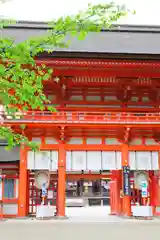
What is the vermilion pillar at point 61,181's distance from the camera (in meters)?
17.7

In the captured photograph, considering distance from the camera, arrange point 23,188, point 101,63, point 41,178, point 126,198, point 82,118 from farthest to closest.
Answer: point 82,118 → point 41,178 → point 126,198 → point 23,188 → point 101,63

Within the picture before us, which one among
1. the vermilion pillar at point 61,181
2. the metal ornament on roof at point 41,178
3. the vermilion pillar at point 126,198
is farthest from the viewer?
the metal ornament on roof at point 41,178

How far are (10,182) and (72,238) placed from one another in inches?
362

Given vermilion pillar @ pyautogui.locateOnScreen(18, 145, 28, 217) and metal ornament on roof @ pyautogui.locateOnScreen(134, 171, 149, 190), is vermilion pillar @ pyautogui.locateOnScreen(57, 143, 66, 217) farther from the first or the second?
metal ornament on roof @ pyautogui.locateOnScreen(134, 171, 149, 190)

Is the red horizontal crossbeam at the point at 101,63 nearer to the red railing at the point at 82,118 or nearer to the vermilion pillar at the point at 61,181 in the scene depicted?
the red railing at the point at 82,118

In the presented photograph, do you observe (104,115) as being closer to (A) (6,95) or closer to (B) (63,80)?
(B) (63,80)

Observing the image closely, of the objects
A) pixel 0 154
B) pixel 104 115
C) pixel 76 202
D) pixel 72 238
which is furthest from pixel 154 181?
pixel 76 202

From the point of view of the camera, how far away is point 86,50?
1812 cm

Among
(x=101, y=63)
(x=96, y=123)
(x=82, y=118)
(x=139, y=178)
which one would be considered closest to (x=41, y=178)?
(x=82, y=118)

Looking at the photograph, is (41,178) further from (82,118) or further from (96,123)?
(96,123)

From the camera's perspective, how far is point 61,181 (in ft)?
58.5

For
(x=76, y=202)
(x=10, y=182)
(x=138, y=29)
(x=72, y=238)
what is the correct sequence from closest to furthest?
(x=72, y=238), (x=10, y=182), (x=138, y=29), (x=76, y=202)

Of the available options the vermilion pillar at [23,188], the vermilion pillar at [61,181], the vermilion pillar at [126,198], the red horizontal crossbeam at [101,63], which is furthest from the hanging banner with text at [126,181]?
the red horizontal crossbeam at [101,63]

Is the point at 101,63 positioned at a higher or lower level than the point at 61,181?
higher
